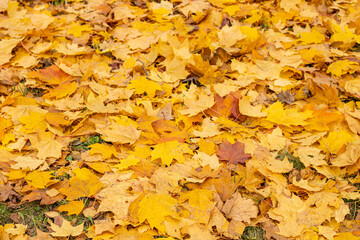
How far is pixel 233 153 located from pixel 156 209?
2.06ft

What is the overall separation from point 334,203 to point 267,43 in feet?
5.36

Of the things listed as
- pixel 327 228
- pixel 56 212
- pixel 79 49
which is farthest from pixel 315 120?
pixel 79 49

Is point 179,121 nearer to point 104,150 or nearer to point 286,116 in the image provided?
point 104,150

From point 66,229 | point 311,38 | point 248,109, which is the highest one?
point 311,38

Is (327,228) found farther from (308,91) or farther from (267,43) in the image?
(267,43)

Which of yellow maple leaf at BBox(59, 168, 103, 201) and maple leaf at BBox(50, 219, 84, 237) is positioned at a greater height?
yellow maple leaf at BBox(59, 168, 103, 201)

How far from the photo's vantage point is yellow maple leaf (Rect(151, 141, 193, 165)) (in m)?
2.11

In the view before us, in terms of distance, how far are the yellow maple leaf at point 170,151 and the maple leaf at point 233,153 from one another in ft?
0.67

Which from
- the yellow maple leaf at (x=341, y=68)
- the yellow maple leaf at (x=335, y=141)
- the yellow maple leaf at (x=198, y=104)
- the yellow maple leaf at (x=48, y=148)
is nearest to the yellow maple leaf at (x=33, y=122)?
the yellow maple leaf at (x=48, y=148)

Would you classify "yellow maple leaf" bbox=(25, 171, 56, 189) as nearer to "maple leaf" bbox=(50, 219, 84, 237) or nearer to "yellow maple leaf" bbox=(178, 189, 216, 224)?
"maple leaf" bbox=(50, 219, 84, 237)

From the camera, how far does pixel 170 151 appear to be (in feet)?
7.06

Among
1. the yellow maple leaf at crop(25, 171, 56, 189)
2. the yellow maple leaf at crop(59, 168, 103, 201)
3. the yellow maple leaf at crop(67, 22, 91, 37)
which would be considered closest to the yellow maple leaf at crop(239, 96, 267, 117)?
the yellow maple leaf at crop(59, 168, 103, 201)

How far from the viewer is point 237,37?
2971mm

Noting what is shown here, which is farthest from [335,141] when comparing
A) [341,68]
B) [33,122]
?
[33,122]
